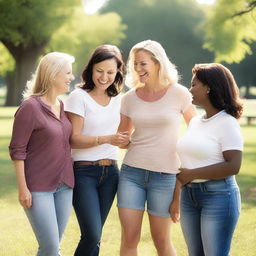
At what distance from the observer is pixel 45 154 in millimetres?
4781

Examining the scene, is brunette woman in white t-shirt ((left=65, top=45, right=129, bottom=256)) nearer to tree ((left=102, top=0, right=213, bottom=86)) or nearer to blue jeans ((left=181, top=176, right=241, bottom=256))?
blue jeans ((left=181, top=176, right=241, bottom=256))

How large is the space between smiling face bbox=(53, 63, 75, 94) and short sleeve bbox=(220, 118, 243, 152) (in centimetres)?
134

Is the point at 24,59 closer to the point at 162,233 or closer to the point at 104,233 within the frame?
the point at 104,233

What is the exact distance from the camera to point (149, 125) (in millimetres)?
5387

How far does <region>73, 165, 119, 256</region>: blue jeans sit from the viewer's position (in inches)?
205

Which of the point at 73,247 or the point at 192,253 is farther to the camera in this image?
the point at 73,247

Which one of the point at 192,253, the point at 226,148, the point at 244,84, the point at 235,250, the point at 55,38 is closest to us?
the point at 226,148

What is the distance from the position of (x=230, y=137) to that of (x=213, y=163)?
0.80ft

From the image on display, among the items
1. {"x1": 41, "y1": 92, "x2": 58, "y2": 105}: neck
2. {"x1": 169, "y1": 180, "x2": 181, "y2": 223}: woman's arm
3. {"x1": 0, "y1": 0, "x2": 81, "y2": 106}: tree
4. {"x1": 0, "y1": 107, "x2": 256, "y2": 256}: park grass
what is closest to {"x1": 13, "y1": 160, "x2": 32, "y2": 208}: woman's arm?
{"x1": 41, "y1": 92, "x2": 58, "y2": 105}: neck

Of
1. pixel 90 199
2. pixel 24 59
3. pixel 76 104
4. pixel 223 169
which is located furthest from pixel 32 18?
pixel 223 169

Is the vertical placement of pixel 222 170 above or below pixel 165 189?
above

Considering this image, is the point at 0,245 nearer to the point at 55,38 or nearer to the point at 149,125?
the point at 149,125

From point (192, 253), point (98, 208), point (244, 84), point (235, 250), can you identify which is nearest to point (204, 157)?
point (192, 253)

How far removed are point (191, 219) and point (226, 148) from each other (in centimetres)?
66
